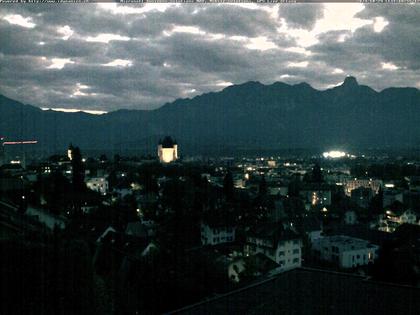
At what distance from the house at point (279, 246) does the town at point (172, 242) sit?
62mm

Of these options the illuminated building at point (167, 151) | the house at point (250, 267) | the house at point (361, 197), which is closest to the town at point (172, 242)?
the house at point (250, 267)

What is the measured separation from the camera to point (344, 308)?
5.52 m

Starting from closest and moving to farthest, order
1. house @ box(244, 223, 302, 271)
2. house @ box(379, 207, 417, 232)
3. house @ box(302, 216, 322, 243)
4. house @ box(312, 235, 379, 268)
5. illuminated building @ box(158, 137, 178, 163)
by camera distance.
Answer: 1. house @ box(244, 223, 302, 271)
2. house @ box(312, 235, 379, 268)
3. house @ box(302, 216, 322, 243)
4. house @ box(379, 207, 417, 232)
5. illuminated building @ box(158, 137, 178, 163)

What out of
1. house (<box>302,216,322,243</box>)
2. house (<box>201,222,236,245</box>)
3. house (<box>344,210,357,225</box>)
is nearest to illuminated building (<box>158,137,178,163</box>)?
house (<box>344,210,357,225</box>)

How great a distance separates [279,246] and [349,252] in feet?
14.9

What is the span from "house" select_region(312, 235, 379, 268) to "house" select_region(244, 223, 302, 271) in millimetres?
2133

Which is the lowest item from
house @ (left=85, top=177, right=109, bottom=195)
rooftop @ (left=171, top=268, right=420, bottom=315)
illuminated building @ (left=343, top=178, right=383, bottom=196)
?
illuminated building @ (left=343, top=178, right=383, bottom=196)

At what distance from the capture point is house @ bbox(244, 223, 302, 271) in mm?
23828

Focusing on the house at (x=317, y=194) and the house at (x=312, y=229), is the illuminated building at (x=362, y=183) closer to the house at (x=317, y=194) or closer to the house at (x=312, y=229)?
the house at (x=317, y=194)

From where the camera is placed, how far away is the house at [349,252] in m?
24.4

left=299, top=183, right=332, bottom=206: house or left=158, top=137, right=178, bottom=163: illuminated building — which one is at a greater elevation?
left=158, top=137, right=178, bottom=163: illuminated building

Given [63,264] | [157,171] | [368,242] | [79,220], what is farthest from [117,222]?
[157,171]

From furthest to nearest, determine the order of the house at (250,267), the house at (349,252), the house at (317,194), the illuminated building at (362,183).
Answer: the illuminated building at (362,183) < the house at (317,194) < the house at (349,252) < the house at (250,267)

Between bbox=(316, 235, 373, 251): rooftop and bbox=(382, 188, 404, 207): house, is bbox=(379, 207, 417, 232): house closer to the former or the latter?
bbox=(382, 188, 404, 207): house
